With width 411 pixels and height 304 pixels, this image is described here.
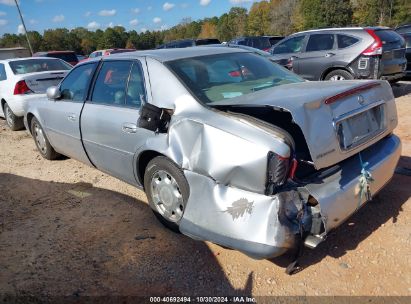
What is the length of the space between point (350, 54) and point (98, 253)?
7044mm

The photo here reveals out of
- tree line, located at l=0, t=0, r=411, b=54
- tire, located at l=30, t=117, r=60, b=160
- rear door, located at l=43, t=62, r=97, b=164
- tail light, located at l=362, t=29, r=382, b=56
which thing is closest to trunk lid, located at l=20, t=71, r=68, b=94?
tire, located at l=30, t=117, r=60, b=160

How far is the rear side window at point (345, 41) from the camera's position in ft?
26.6

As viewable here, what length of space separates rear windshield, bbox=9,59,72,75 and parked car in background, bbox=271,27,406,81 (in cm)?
563

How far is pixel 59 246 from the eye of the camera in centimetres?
331

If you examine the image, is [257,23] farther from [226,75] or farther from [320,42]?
[226,75]

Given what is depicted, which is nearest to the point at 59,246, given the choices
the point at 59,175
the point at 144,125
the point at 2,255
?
the point at 2,255

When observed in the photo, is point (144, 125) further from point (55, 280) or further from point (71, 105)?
point (71, 105)

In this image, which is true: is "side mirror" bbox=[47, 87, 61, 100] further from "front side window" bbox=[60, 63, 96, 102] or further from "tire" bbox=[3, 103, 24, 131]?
"tire" bbox=[3, 103, 24, 131]

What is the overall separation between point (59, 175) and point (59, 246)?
201 centimetres

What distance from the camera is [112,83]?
383 cm

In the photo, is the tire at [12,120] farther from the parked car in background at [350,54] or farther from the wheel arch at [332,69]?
the wheel arch at [332,69]

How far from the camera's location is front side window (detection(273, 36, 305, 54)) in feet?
30.8

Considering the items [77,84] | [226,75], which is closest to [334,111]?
[226,75]

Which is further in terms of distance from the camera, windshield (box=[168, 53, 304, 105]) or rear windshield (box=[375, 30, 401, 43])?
rear windshield (box=[375, 30, 401, 43])
